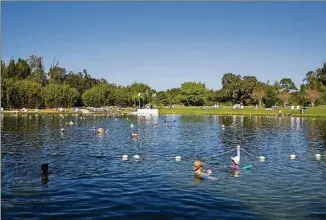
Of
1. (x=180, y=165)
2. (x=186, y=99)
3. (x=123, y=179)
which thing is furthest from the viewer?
(x=186, y=99)

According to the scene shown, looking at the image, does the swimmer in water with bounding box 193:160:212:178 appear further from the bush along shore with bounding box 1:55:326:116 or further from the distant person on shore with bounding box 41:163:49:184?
the bush along shore with bounding box 1:55:326:116

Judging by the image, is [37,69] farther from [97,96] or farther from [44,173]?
[44,173]

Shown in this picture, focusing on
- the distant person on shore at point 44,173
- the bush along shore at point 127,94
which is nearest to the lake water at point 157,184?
the distant person on shore at point 44,173

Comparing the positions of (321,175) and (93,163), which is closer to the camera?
(321,175)

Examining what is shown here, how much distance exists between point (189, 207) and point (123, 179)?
7.86 metres

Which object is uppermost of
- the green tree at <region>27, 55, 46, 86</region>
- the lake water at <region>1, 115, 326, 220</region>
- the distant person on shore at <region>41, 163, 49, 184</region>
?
the green tree at <region>27, 55, 46, 86</region>

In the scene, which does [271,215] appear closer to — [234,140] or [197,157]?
[197,157]

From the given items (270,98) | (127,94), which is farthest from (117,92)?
(270,98)

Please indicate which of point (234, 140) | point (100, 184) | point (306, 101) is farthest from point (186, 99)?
point (100, 184)

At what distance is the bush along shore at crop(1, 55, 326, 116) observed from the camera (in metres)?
146

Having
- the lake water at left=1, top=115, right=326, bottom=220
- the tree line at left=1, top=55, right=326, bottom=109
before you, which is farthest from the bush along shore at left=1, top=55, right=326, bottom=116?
the lake water at left=1, top=115, right=326, bottom=220

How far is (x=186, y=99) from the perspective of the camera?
18475 cm

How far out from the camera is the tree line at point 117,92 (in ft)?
483

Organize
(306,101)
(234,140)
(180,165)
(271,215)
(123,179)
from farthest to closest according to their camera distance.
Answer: (306,101)
(234,140)
(180,165)
(123,179)
(271,215)
